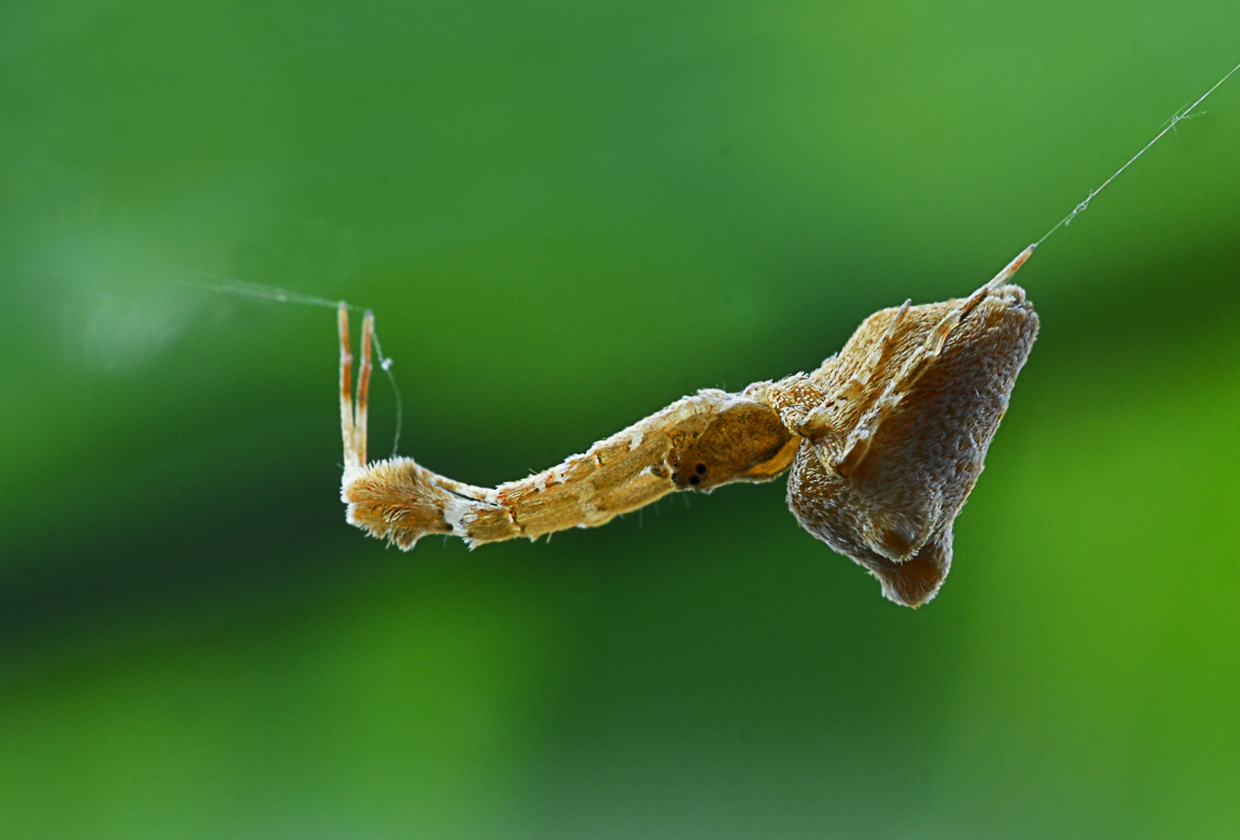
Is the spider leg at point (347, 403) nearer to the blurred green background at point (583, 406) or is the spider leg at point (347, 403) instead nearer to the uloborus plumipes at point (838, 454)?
the uloborus plumipes at point (838, 454)

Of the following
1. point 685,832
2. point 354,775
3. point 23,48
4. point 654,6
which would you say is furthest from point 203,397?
point 685,832

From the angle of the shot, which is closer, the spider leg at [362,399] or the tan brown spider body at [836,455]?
the tan brown spider body at [836,455]

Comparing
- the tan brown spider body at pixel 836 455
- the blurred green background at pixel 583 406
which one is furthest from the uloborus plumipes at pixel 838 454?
the blurred green background at pixel 583 406

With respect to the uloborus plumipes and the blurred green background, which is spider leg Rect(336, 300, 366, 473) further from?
the blurred green background

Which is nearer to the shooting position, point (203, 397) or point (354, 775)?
point (203, 397)

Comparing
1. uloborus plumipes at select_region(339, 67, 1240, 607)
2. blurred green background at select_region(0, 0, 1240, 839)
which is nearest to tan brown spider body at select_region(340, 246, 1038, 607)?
uloborus plumipes at select_region(339, 67, 1240, 607)

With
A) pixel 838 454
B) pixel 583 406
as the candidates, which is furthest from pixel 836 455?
pixel 583 406

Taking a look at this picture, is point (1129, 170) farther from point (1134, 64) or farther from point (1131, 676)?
point (1131, 676)
